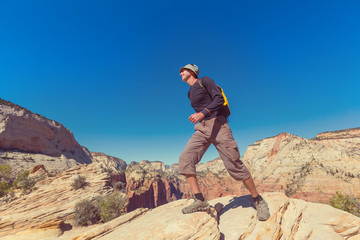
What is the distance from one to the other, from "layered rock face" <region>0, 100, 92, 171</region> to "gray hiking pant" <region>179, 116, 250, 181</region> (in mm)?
40173

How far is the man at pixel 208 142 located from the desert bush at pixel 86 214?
6.54 m

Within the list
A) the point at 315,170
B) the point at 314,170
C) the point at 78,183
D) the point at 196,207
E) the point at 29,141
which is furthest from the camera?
the point at 314,170

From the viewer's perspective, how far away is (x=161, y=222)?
9.00 feet

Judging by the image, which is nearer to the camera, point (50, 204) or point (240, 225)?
point (240, 225)

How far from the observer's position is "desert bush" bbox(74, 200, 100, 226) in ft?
23.4

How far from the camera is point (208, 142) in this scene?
11.0 ft

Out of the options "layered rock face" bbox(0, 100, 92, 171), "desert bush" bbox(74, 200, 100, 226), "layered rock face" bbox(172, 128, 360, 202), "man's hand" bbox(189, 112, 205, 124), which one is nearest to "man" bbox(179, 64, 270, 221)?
"man's hand" bbox(189, 112, 205, 124)

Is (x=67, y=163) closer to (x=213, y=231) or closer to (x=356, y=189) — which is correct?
(x=213, y=231)

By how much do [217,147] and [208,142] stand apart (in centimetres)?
20

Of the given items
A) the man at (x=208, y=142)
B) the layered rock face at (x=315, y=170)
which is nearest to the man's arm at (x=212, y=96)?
the man at (x=208, y=142)

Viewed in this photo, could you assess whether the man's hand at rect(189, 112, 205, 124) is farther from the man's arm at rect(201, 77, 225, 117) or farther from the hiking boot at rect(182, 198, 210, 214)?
the hiking boot at rect(182, 198, 210, 214)

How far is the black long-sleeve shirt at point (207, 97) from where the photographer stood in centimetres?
302

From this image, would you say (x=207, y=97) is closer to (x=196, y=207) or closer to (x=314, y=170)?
(x=196, y=207)

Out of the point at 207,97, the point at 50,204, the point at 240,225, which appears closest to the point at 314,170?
the point at 240,225
